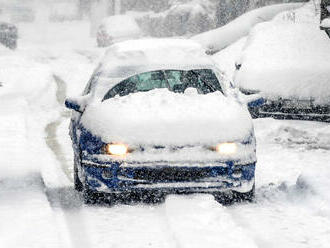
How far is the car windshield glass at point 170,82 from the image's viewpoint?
7.97 metres

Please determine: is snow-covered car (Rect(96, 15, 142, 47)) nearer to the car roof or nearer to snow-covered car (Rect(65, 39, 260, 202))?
the car roof

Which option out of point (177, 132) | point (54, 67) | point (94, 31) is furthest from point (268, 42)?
point (94, 31)

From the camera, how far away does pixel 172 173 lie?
23.7 ft

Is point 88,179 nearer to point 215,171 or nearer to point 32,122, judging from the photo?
point 215,171

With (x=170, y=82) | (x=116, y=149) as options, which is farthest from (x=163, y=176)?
(x=170, y=82)

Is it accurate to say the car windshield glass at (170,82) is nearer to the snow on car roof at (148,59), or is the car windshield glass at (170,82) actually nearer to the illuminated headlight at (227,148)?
the snow on car roof at (148,59)

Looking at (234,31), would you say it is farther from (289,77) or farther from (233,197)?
(233,197)

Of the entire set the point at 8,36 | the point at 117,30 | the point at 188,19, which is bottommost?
the point at 8,36

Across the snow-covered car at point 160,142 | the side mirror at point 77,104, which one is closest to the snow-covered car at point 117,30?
the side mirror at point 77,104

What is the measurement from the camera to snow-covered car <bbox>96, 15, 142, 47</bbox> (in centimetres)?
3362

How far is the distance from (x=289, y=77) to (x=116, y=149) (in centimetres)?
554

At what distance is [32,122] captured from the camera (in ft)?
46.4

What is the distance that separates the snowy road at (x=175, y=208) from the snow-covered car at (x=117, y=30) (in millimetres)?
21110

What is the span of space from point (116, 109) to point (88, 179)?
786mm
